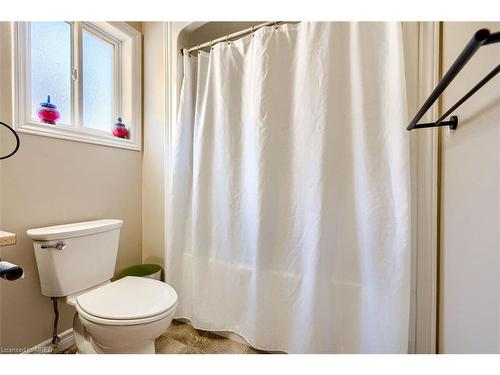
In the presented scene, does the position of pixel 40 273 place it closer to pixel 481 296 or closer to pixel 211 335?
pixel 211 335

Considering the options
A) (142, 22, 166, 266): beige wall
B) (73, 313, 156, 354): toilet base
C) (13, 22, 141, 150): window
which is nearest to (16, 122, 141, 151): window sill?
(13, 22, 141, 150): window

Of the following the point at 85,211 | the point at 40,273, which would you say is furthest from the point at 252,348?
the point at 85,211

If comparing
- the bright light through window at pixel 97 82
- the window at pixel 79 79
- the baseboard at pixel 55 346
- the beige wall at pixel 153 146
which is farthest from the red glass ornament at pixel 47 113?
the baseboard at pixel 55 346

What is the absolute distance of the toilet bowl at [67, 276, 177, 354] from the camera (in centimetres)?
85

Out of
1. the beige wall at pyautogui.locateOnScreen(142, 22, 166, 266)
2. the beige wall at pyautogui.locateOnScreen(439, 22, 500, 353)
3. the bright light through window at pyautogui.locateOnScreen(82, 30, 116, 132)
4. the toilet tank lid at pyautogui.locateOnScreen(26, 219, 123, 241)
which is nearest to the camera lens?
the beige wall at pyautogui.locateOnScreen(439, 22, 500, 353)

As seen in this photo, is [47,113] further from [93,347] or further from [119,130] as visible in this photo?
[93,347]

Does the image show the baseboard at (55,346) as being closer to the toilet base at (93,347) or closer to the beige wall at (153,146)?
the toilet base at (93,347)

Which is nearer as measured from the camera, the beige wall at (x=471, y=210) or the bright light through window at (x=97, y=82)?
the beige wall at (x=471, y=210)

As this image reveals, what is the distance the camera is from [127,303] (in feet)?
3.07

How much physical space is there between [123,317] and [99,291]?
29cm

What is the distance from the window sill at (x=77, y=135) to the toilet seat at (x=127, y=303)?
31.8 inches

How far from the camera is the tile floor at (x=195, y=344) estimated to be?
3.97 ft

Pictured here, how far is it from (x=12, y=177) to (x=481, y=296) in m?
1.83

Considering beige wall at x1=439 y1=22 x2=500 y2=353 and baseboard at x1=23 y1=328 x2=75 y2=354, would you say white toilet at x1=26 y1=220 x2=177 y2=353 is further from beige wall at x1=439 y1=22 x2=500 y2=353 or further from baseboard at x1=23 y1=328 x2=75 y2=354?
beige wall at x1=439 y1=22 x2=500 y2=353
